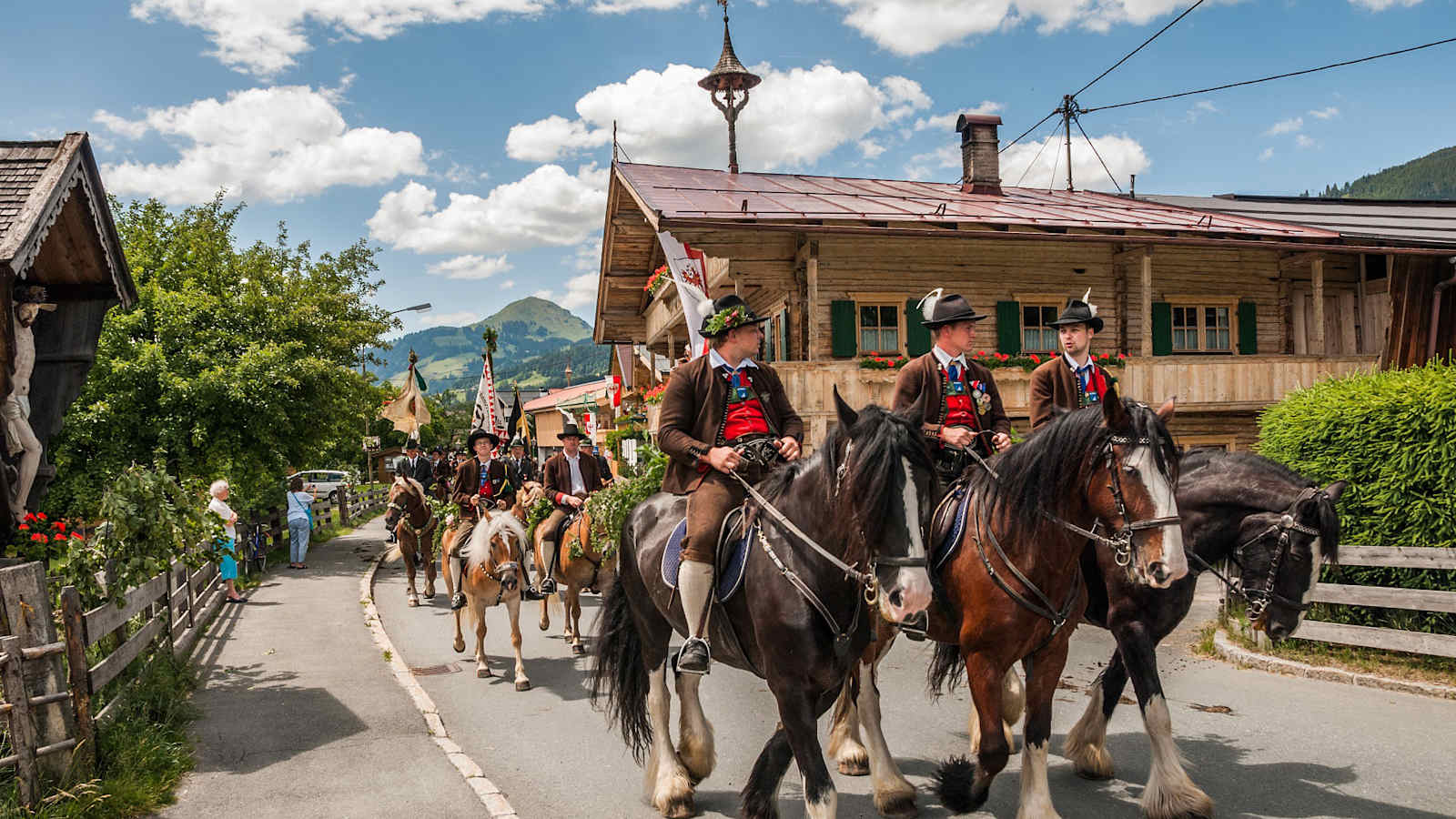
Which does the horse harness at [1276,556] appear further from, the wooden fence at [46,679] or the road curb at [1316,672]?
the wooden fence at [46,679]

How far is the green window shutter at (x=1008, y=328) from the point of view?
19.8 meters

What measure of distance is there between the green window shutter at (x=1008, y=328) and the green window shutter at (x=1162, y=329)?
2.90 m

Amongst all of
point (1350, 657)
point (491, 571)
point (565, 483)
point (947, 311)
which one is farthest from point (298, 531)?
point (1350, 657)

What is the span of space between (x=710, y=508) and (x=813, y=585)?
866 millimetres

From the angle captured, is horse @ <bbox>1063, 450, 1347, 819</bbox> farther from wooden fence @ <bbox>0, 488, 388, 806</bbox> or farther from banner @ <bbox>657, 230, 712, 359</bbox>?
banner @ <bbox>657, 230, 712, 359</bbox>

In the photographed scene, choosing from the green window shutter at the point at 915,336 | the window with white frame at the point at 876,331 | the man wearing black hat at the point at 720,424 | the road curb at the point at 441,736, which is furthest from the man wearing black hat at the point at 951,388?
the window with white frame at the point at 876,331

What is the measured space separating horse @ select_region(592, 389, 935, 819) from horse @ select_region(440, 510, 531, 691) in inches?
167

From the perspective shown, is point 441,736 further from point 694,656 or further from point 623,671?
point 694,656

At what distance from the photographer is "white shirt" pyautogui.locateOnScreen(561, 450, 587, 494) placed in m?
11.9

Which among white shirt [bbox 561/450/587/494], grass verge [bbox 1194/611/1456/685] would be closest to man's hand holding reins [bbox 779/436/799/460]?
grass verge [bbox 1194/611/1456/685]

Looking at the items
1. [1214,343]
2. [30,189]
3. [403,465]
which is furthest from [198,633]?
[1214,343]

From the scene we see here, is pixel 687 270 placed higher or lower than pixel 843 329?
higher

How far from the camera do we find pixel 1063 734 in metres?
7.01

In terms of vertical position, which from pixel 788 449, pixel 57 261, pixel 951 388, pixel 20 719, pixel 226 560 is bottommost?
pixel 226 560
